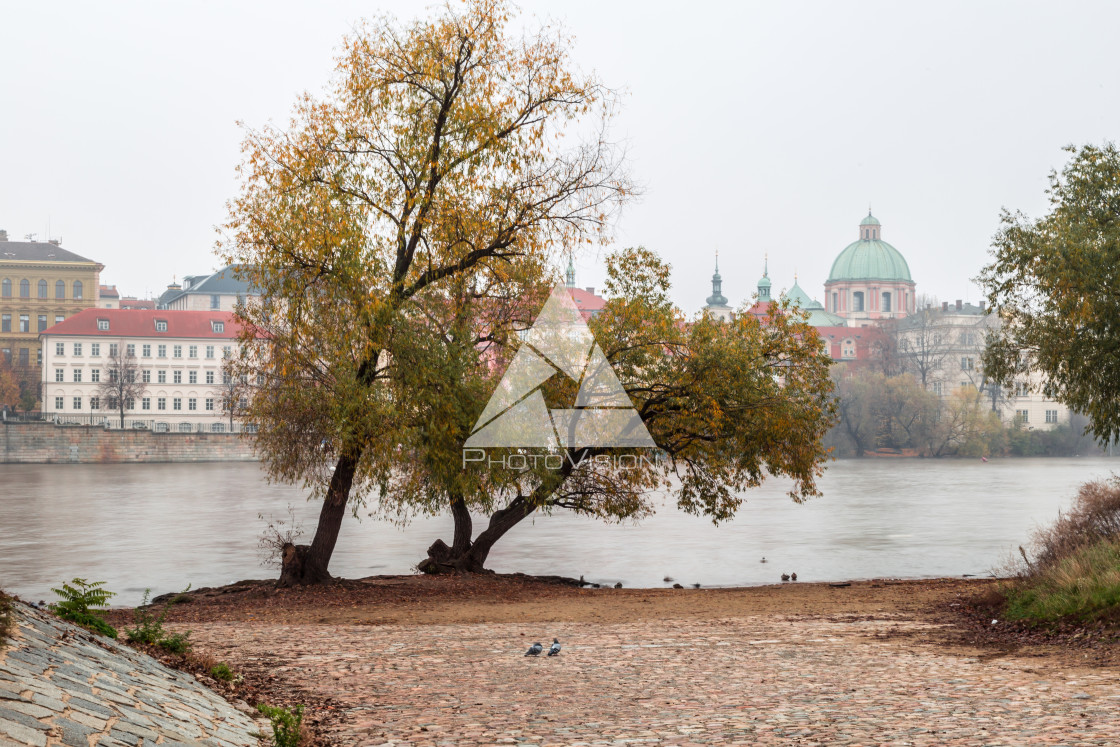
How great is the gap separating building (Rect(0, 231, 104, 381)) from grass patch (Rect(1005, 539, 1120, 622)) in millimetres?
129378

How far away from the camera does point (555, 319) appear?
21219 millimetres

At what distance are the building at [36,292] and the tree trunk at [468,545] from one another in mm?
116799

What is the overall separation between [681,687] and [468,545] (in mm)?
14840

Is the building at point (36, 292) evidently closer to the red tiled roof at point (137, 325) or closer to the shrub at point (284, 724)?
the red tiled roof at point (137, 325)

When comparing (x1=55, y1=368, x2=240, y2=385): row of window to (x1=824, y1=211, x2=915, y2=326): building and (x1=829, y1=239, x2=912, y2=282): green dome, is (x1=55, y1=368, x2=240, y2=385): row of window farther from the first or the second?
(x1=829, y1=239, x2=912, y2=282): green dome

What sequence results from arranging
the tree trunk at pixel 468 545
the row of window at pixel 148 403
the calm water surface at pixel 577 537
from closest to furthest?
1. the tree trunk at pixel 468 545
2. the calm water surface at pixel 577 537
3. the row of window at pixel 148 403

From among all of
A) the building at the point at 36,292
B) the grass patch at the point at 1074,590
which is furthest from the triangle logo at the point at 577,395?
the building at the point at 36,292

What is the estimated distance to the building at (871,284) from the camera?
183375 mm

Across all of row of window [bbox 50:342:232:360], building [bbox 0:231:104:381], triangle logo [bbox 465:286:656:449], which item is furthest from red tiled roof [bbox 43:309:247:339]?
triangle logo [bbox 465:286:656:449]

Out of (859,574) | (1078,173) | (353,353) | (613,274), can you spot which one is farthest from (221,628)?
(1078,173)

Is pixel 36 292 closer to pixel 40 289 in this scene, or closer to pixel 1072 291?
pixel 40 289

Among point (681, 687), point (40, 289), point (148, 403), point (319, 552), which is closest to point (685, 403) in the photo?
point (319, 552)

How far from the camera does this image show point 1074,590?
12.5 metres

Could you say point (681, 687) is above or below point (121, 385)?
below
